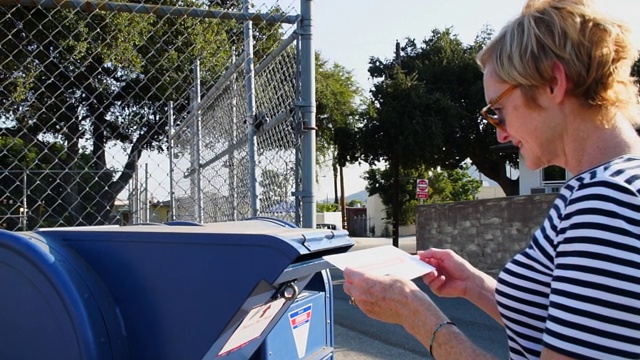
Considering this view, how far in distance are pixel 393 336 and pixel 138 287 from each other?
6350mm

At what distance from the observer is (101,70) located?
5.83m

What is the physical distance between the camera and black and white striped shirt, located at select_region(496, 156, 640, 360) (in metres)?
1.11

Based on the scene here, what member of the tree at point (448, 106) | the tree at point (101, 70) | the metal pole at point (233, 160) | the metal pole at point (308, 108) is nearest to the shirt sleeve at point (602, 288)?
the metal pole at point (308, 108)

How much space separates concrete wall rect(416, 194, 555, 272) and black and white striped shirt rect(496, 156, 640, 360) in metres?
9.23

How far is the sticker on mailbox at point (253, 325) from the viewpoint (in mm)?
1758

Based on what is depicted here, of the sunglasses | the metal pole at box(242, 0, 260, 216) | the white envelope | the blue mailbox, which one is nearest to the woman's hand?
the white envelope

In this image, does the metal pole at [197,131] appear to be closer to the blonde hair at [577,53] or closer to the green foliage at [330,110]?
the blonde hair at [577,53]

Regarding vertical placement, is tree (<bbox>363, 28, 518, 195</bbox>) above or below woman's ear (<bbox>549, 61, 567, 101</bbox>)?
above

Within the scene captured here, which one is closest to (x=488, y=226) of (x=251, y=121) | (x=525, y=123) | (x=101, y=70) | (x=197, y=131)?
(x=197, y=131)

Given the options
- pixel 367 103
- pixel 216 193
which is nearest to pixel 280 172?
pixel 216 193

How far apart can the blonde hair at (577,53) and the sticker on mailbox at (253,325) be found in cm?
94

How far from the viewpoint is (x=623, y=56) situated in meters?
1.36

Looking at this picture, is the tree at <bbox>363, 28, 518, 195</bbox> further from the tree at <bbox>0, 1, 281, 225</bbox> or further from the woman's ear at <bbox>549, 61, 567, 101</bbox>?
the woman's ear at <bbox>549, 61, 567, 101</bbox>

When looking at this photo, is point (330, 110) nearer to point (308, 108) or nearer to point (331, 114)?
point (331, 114)
